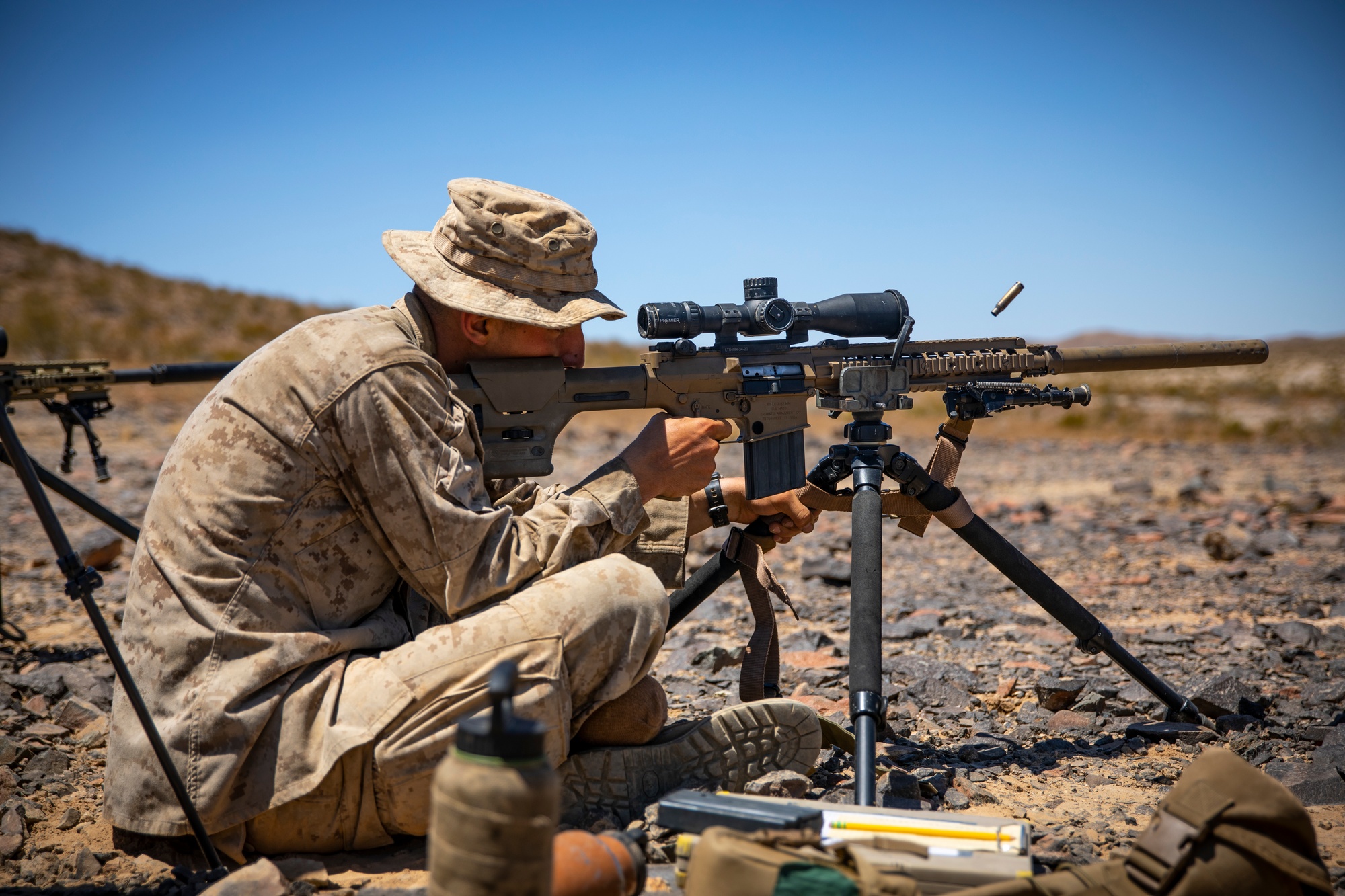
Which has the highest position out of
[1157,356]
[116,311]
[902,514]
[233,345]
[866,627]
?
[116,311]

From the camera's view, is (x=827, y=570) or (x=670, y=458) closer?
(x=670, y=458)

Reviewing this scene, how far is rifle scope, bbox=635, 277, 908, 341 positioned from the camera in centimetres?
350

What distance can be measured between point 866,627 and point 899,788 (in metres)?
0.58

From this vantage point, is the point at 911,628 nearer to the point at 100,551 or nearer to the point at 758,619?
the point at 758,619

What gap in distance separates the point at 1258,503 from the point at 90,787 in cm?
1076

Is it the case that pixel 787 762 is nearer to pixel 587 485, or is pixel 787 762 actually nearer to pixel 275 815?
pixel 587 485

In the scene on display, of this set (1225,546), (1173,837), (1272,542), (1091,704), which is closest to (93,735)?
(1173,837)

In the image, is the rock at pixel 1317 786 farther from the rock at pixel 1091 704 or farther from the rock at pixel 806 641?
the rock at pixel 806 641

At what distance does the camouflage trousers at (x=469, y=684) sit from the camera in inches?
103

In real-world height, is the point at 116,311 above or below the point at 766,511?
above

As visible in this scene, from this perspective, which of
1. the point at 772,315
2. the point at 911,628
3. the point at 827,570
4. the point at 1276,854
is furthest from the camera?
the point at 827,570

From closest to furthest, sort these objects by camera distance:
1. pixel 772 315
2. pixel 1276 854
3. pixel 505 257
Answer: pixel 1276 854 → pixel 505 257 → pixel 772 315

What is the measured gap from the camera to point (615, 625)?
9.14 feet

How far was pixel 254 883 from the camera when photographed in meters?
2.45
